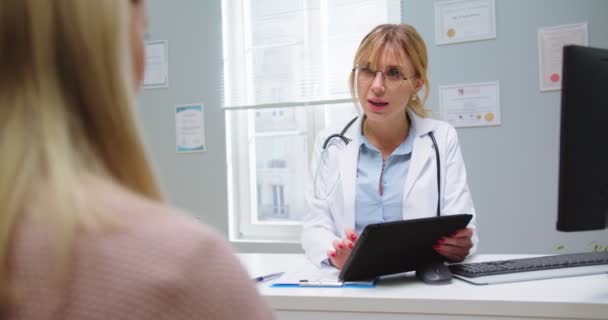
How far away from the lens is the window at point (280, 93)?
3051 millimetres

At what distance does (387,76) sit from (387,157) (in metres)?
0.29

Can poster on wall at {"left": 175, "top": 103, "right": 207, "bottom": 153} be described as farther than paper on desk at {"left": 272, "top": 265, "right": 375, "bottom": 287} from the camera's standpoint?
Yes

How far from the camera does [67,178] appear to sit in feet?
1.39

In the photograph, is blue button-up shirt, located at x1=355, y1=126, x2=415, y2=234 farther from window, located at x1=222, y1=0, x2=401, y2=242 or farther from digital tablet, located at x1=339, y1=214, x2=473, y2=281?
window, located at x1=222, y1=0, x2=401, y2=242

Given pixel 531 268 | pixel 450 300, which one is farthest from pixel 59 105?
pixel 531 268

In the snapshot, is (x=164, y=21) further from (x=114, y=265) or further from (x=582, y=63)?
(x=114, y=265)

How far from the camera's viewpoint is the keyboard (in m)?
1.34

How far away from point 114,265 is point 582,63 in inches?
40.0

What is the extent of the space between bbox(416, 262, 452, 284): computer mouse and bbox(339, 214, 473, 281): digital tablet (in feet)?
0.08

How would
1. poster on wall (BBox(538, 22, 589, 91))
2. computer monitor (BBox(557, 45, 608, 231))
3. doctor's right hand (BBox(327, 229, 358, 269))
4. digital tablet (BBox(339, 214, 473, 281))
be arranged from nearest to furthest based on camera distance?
computer monitor (BBox(557, 45, 608, 231))
digital tablet (BBox(339, 214, 473, 281))
doctor's right hand (BBox(327, 229, 358, 269))
poster on wall (BBox(538, 22, 589, 91))

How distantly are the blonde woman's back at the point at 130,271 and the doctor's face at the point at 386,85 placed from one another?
5.04ft

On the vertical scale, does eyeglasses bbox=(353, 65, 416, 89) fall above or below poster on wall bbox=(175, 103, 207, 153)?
above

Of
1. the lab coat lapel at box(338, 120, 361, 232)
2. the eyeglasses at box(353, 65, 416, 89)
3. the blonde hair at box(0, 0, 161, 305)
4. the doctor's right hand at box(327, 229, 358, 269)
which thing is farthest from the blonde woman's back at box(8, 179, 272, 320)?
the eyeglasses at box(353, 65, 416, 89)

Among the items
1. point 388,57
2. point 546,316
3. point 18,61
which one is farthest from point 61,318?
point 388,57
